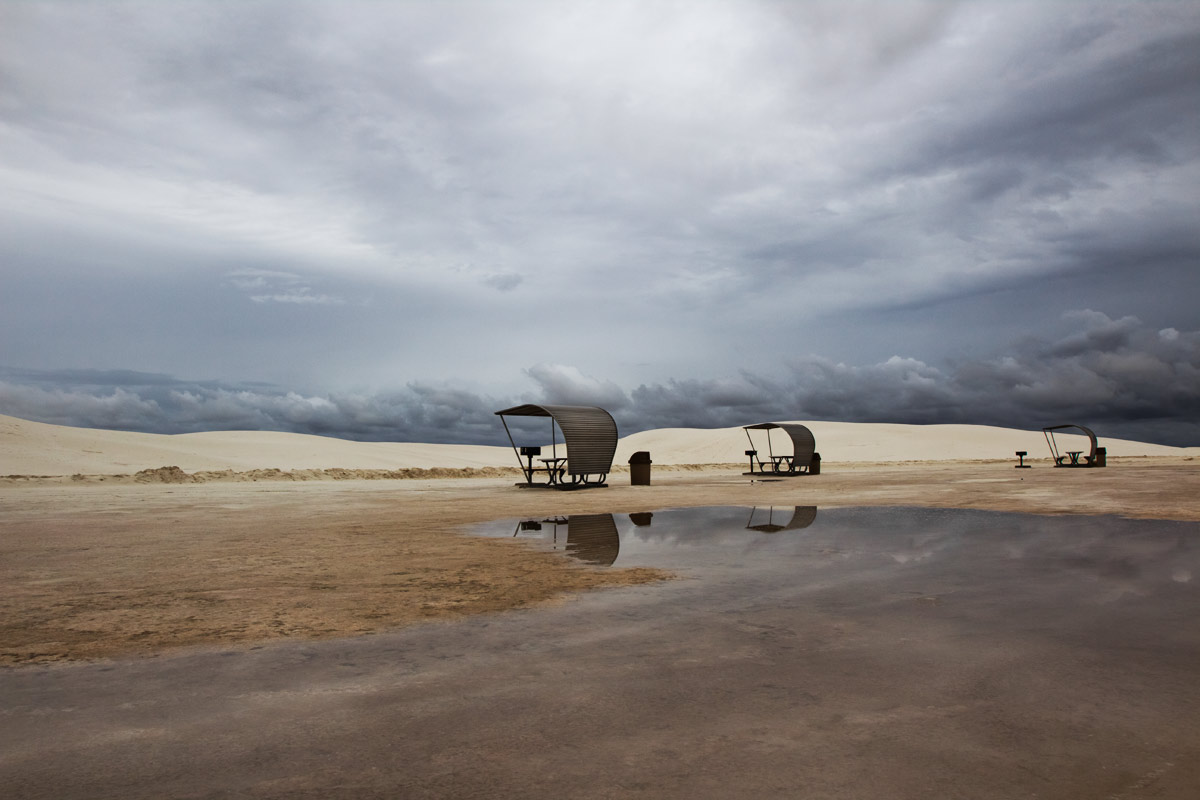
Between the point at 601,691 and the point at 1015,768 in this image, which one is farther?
the point at 601,691

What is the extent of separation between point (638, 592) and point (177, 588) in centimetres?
483

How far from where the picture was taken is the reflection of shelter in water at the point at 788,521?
12477 mm

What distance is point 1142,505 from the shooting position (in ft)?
50.9

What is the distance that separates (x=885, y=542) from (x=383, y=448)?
58.0 m

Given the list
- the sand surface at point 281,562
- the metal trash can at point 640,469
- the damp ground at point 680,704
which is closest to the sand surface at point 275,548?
the sand surface at point 281,562

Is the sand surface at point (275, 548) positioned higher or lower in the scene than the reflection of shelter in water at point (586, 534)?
higher

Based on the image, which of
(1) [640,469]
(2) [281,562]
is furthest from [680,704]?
(1) [640,469]

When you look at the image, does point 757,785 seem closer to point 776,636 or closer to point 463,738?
point 463,738

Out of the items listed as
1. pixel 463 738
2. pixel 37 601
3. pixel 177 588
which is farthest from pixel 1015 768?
pixel 37 601

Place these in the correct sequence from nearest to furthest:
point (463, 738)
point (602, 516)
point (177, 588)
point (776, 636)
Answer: point (463, 738)
point (776, 636)
point (177, 588)
point (602, 516)

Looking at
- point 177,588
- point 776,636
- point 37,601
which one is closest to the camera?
point 776,636

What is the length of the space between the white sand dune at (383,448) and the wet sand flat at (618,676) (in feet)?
101

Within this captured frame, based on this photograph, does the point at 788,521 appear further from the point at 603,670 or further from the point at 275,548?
the point at 603,670

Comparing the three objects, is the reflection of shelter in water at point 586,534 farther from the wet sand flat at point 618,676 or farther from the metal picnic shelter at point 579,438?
the metal picnic shelter at point 579,438
